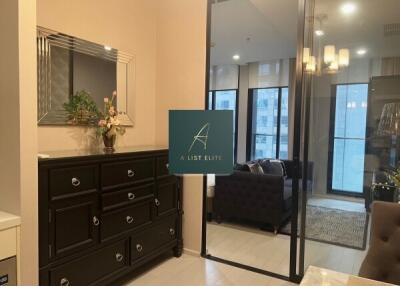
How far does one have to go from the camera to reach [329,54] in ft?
9.35

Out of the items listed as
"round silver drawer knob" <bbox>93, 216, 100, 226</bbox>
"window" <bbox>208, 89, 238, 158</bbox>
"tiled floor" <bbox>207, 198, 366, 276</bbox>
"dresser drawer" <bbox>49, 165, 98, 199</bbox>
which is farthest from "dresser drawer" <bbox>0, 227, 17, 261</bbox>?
"window" <bbox>208, 89, 238, 158</bbox>

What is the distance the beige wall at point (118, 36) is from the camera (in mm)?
2445

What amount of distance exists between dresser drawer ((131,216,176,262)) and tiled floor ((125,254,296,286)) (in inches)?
8.9

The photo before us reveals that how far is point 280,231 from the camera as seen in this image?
4.12m

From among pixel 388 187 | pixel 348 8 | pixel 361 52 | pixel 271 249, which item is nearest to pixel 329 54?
pixel 361 52

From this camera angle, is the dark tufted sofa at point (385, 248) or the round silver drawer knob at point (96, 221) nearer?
the dark tufted sofa at point (385, 248)

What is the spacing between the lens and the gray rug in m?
2.88

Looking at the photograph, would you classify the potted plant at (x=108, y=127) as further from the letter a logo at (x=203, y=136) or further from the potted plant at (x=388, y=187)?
the potted plant at (x=388, y=187)

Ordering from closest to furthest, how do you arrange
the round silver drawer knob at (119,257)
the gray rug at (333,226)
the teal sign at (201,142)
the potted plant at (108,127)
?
the teal sign at (201,142) < the round silver drawer knob at (119,257) < the potted plant at (108,127) < the gray rug at (333,226)

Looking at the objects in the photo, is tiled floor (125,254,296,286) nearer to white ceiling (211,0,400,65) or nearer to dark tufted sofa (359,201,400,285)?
dark tufted sofa (359,201,400,285)

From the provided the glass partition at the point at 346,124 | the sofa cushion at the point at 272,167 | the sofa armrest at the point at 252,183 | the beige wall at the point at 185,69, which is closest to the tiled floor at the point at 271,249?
the glass partition at the point at 346,124

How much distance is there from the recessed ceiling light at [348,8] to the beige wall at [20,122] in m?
2.58

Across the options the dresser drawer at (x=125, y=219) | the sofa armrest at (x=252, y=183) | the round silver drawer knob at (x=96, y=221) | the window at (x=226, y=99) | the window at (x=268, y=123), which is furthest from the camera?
the window at (x=226, y=99)

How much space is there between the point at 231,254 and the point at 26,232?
2212mm
